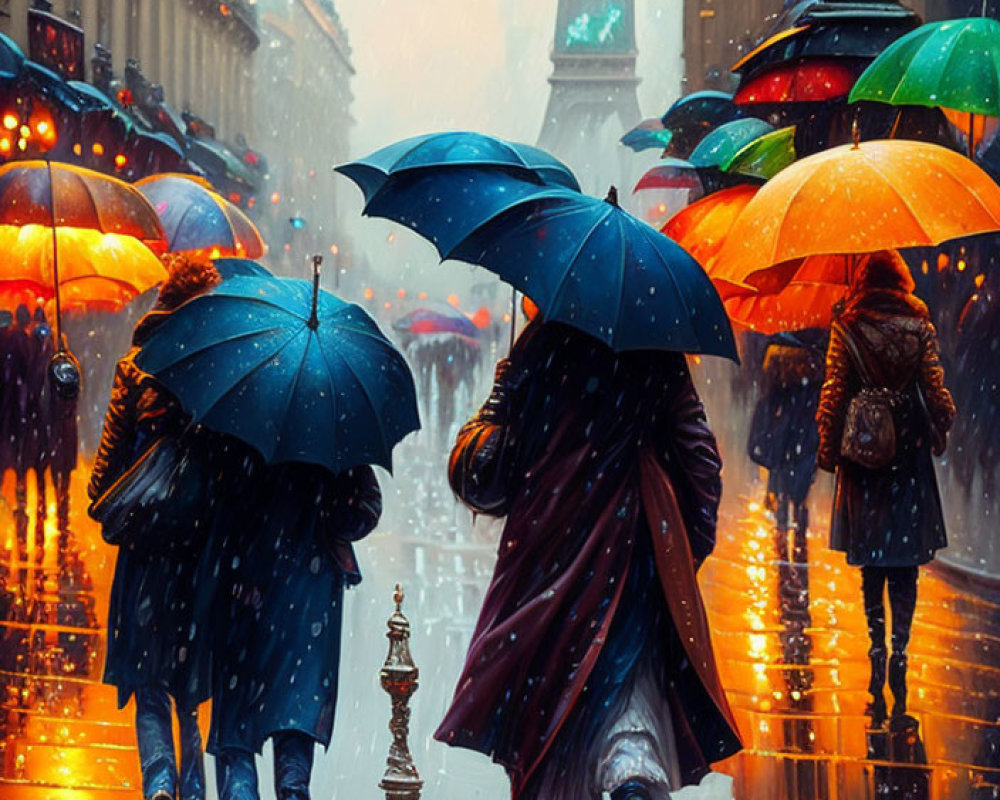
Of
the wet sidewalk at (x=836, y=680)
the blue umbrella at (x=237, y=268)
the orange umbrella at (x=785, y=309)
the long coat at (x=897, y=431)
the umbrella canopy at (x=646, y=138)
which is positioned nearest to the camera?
the blue umbrella at (x=237, y=268)

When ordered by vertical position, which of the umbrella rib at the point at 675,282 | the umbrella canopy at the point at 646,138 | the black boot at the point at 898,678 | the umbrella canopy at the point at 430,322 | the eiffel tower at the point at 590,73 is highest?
the eiffel tower at the point at 590,73

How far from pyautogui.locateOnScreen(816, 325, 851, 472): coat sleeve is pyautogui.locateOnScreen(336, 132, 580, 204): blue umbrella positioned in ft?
7.25

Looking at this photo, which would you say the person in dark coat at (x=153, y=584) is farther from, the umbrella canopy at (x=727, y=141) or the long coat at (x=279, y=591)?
the umbrella canopy at (x=727, y=141)

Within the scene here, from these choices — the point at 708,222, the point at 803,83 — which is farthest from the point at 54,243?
the point at 803,83

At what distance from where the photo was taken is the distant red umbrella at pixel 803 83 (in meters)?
12.8

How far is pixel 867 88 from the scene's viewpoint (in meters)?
9.41

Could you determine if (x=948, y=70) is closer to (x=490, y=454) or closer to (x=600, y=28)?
(x=490, y=454)

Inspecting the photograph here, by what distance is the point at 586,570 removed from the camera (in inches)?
219

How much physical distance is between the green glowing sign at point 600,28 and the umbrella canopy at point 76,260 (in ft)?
236

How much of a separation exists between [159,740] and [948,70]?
4.79 m

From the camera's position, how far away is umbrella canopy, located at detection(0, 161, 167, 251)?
13.9 m

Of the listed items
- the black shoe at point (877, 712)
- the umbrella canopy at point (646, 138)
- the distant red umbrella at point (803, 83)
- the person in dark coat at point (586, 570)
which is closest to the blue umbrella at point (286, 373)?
the person in dark coat at point (586, 570)

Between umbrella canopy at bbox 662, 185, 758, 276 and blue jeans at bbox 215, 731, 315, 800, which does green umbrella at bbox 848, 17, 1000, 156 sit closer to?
umbrella canopy at bbox 662, 185, 758, 276

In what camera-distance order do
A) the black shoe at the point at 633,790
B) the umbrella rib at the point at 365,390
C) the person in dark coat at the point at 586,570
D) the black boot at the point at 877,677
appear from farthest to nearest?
the black boot at the point at 877,677 → the umbrella rib at the point at 365,390 → the person in dark coat at the point at 586,570 → the black shoe at the point at 633,790
